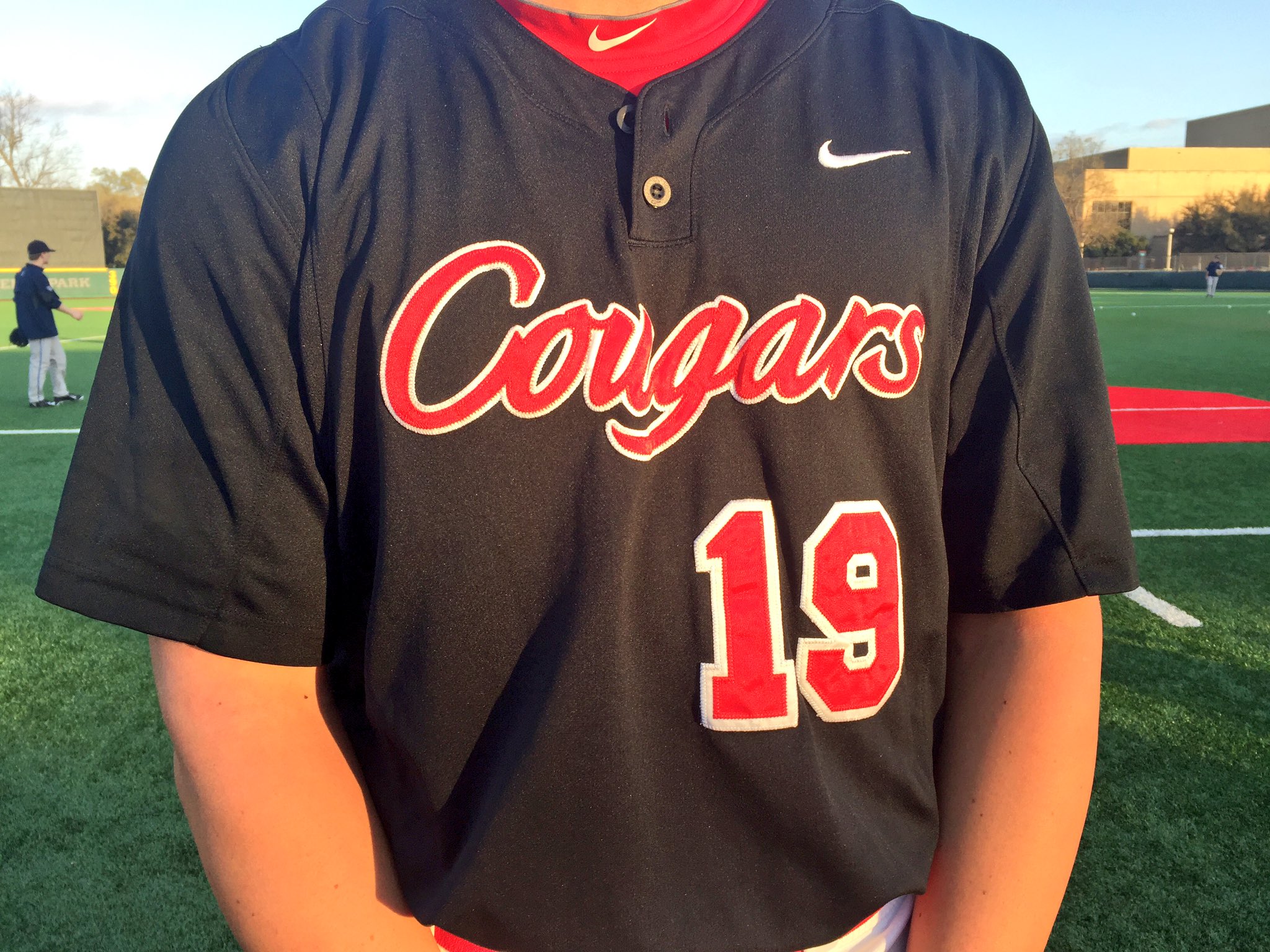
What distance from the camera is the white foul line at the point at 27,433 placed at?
8.34 meters

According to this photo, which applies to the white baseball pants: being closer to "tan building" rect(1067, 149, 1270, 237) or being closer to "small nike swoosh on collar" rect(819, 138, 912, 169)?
"small nike swoosh on collar" rect(819, 138, 912, 169)

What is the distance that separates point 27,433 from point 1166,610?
8595 millimetres

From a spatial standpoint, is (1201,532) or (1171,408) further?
(1171,408)

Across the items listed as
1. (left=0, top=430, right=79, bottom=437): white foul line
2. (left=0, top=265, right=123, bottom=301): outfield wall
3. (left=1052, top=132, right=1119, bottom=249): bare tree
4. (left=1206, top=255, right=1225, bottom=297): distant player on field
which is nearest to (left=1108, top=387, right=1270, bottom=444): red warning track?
(left=0, top=430, right=79, bottom=437): white foul line

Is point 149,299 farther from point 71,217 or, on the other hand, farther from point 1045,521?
point 71,217

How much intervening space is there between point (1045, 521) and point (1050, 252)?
211 mm

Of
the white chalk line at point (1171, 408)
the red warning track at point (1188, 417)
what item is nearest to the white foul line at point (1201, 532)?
the red warning track at point (1188, 417)

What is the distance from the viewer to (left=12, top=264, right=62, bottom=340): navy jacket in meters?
9.56

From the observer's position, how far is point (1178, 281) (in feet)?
118

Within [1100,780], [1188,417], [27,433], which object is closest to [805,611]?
[1100,780]

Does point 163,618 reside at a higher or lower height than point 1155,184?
lower

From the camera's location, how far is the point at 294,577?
74 centimetres

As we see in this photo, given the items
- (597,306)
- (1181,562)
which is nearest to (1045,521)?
(597,306)

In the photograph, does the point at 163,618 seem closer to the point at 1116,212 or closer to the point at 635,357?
the point at 635,357
